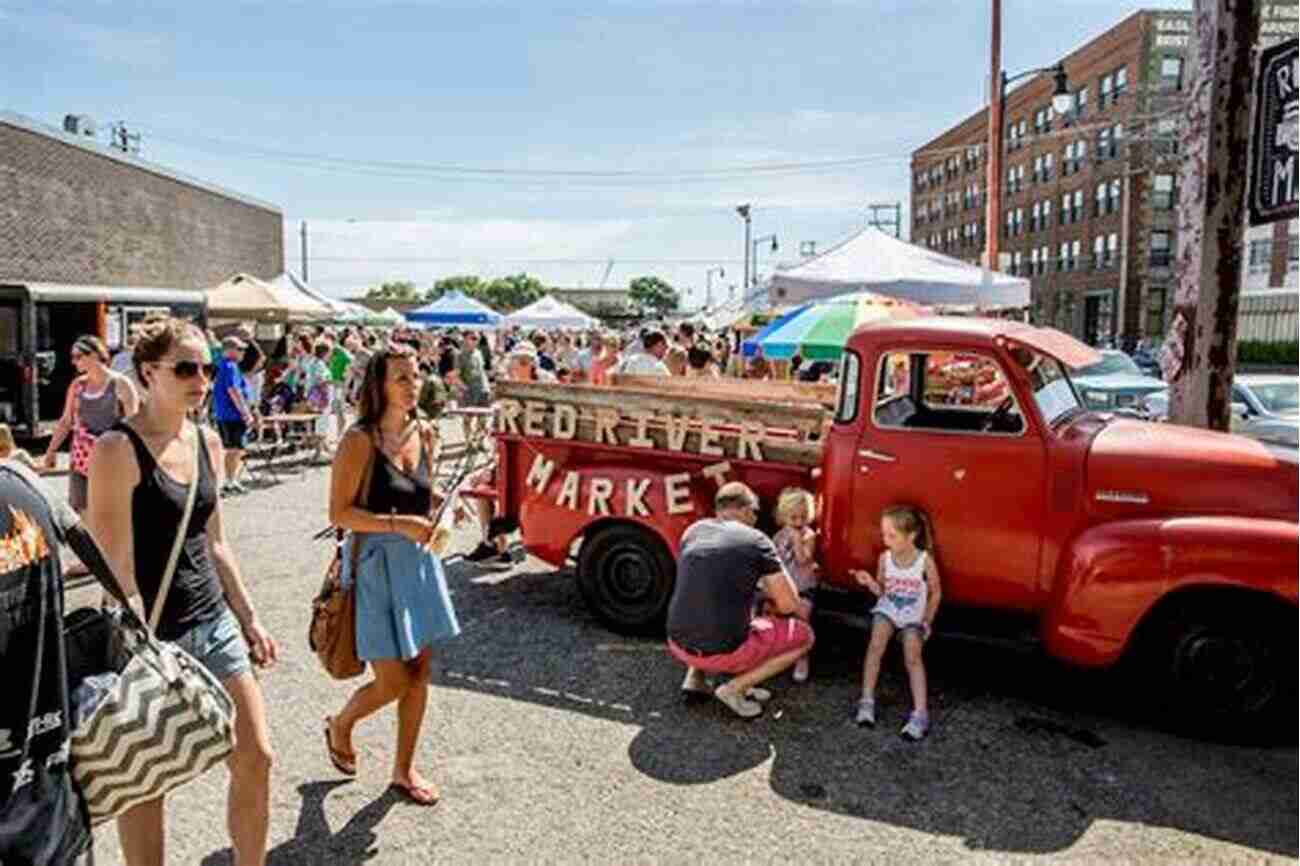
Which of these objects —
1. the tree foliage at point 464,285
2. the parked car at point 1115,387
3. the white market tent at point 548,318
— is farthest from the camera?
the tree foliage at point 464,285

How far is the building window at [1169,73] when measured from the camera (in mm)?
49250

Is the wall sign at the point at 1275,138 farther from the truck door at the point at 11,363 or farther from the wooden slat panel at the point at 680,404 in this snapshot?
the truck door at the point at 11,363

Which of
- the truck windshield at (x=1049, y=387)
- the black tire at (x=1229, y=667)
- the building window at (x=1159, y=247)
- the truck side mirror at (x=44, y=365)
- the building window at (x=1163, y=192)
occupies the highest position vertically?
the building window at (x=1163, y=192)

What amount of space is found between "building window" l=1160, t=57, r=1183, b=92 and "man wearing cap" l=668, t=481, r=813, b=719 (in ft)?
177

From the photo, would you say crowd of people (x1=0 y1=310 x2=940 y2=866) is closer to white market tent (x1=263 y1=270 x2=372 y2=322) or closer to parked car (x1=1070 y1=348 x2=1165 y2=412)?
parked car (x1=1070 y1=348 x2=1165 y2=412)

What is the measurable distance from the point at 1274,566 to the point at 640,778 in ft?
9.60

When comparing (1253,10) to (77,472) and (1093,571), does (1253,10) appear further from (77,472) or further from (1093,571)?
(77,472)

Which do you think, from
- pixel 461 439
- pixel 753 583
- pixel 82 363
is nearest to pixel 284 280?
pixel 461 439

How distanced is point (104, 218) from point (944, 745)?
27.2 m

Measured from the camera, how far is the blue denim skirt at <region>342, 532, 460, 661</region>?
3.73 metres

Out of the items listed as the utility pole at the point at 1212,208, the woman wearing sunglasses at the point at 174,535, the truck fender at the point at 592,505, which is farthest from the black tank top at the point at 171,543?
the utility pole at the point at 1212,208

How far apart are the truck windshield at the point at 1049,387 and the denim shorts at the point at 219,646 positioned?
388 centimetres

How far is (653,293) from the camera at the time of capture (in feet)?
453

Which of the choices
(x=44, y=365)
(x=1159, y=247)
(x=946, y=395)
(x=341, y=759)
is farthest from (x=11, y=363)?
(x=1159, y=247)
